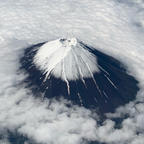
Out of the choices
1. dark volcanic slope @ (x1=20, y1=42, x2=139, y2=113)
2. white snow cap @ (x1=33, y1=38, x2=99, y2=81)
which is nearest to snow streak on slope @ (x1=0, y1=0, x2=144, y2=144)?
dark volcanic slope @ (x1=20, y1=42, x2=139, y2=113)

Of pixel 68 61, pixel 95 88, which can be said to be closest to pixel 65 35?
pixel 68 61

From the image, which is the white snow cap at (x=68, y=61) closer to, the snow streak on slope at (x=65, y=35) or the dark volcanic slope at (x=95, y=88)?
the dark volcanic slope at (x=95, y=88)

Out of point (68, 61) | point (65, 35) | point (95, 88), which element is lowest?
point (95, 88)

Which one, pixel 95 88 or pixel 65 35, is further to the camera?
pixel 65 35

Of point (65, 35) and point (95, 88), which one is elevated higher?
point (65, 35)

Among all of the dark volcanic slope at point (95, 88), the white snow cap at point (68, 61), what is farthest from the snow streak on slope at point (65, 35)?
the white snow cap at point (68, 61)

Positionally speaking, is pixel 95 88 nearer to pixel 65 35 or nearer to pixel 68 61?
pixel 68 61

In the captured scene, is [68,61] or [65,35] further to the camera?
[65,35]
